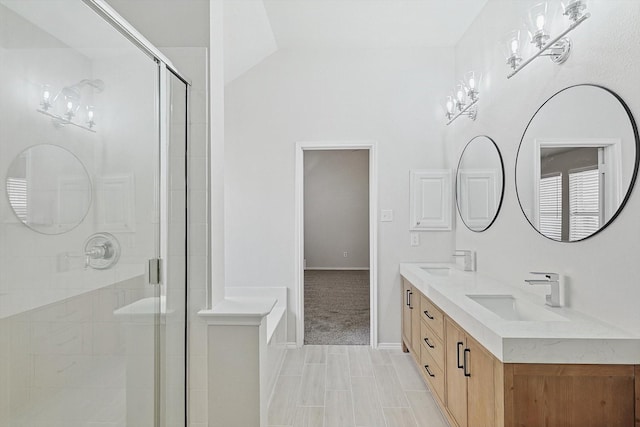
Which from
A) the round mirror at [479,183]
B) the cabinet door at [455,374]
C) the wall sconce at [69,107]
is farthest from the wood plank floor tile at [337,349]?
the wall sconce at [69,107]

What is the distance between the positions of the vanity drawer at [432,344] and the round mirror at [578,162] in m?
0.90

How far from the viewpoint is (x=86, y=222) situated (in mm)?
1176

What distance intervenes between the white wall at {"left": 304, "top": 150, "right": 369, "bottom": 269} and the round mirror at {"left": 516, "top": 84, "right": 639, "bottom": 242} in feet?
19.6

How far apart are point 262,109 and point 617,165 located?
286 centimetres

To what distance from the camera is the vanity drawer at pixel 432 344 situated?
91.2 inches

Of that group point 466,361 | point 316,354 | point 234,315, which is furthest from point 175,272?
point 316,354

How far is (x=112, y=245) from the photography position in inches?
52.2

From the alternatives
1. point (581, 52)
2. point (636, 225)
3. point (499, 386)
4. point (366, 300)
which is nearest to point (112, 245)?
point (499, 386)

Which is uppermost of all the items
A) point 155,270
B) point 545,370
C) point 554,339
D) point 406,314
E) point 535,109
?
point 535,109

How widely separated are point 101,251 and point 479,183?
8.54 ft

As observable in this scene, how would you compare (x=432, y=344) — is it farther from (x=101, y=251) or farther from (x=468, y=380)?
(x=101, y=251)

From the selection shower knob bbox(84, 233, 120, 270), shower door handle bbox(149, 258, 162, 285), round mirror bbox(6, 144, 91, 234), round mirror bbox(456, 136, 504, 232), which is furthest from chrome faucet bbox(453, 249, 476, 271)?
round mirror bbox(6, 144, 91, 234)

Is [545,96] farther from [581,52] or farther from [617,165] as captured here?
[617,165]

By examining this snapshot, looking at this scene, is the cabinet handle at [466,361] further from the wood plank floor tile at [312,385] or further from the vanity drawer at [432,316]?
the wood plank floor tile at [312,385]
